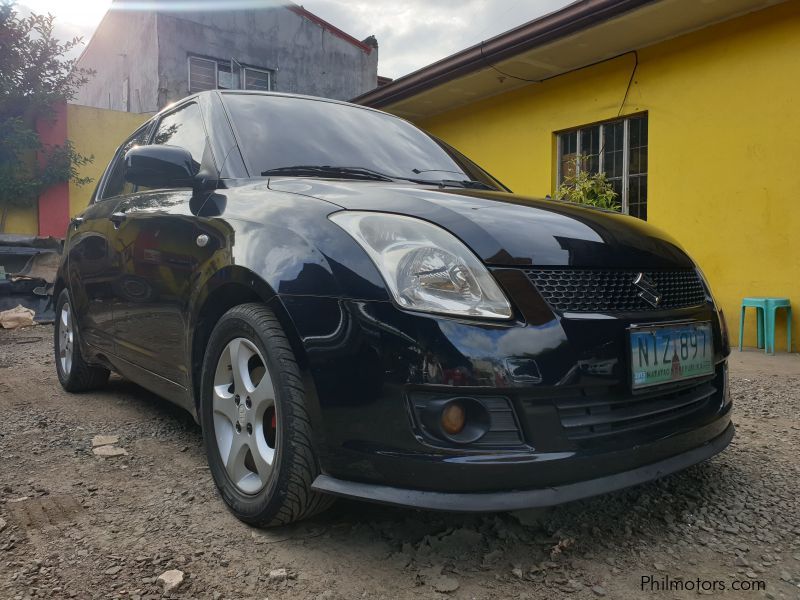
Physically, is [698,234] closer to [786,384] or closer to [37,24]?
[786,384]

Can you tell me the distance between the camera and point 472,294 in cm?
166

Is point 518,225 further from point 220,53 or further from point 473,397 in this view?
point 220,53

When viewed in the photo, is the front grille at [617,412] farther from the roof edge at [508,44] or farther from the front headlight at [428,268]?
the roof edge at [508,44]

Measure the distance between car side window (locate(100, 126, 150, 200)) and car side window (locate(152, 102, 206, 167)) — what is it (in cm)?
30

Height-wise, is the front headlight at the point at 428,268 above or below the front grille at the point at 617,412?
above

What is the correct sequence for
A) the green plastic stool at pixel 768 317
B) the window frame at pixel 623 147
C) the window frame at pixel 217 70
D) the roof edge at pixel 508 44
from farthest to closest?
1. the window frame at pixel 217 70
2. the window frame at pixel 623 147
3. the roof edge at pixel 508 44
4. the green plastic stool at pixel 768 317

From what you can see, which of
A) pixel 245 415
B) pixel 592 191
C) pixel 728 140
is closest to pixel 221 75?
pixel 592 191

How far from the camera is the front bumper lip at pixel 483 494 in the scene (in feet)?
5.12

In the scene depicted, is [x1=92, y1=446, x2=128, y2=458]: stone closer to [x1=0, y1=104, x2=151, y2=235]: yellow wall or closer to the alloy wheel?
the alloy wheel

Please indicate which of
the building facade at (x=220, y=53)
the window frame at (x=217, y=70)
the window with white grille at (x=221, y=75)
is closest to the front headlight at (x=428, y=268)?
the window frame at (x=217, y=70)

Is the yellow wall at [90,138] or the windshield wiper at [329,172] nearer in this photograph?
the windshield wiper at [329,172]

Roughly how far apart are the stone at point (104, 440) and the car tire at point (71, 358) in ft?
3.08

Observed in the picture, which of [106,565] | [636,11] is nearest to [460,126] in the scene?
[636,11]

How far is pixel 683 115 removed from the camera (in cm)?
614
